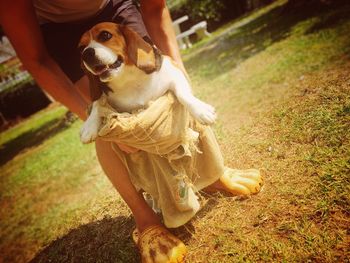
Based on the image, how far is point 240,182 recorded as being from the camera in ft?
7.65

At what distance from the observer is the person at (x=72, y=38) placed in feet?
6.16

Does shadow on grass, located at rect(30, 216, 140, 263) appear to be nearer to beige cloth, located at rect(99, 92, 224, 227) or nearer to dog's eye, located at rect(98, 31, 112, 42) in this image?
beige cloth, located at rect(99, 92, 224, 227)

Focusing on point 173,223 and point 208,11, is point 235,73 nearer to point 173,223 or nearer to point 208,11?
point 173,223

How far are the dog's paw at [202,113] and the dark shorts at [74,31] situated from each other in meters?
0.66

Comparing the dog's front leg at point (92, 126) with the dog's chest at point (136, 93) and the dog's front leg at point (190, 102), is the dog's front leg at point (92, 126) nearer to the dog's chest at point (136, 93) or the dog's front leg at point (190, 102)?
the dog's chest at point (136, 93)

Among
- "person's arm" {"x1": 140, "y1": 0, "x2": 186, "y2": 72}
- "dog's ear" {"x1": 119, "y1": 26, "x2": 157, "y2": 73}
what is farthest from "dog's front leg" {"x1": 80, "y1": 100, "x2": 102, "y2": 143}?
"person's arm" {"x1": 140, "y1": 0, "x2": 186, "y2": 72}

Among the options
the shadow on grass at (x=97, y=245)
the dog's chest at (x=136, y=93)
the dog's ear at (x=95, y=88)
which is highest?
the dog's ear at (x=95, y=88)

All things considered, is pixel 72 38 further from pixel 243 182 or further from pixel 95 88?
pixel 243 182

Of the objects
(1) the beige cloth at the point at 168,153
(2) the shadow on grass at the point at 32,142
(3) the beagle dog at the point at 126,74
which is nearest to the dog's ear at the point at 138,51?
(3) the beagle dog at the point at 126,74

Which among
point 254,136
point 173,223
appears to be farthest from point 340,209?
point 254,136

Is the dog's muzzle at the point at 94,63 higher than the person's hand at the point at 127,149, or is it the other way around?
the dog's muzzle at the point at 94,63

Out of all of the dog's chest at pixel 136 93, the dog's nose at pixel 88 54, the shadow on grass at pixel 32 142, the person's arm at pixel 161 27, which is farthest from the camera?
the shadow on grass at pixel 32 142

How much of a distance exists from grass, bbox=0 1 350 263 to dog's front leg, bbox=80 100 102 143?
3.25 feet

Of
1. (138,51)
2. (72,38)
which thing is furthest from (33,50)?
(138,51)
